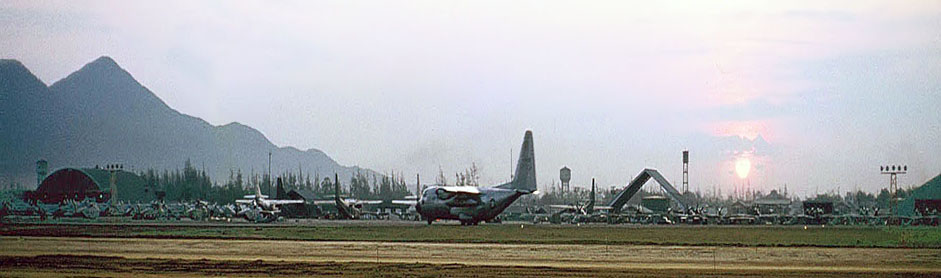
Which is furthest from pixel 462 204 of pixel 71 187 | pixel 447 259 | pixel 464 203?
pixel 71 187

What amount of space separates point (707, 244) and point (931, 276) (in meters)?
20.0

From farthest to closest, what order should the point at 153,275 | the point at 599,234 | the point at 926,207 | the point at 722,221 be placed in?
1. the point at 926,207
2. the point at 722,221
3. the point at 599,234
4. the point at 153,275

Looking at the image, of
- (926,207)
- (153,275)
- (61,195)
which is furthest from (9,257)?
(61,195)

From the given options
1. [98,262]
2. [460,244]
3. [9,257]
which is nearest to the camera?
[98,262]

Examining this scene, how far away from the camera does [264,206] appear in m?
112

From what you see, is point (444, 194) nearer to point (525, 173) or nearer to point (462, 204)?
point (462, 204)

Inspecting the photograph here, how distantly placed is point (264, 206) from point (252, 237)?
45.9m

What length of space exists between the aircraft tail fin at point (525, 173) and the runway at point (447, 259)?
39377 mm

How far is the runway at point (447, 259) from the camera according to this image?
41.1m

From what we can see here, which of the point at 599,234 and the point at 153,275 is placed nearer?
the point at 153,275

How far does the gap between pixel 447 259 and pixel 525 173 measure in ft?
174

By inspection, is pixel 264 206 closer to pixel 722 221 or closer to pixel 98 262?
pixel 722 221

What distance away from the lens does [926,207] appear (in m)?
130

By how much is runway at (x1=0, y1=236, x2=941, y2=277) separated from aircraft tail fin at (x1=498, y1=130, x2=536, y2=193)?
129 feet
